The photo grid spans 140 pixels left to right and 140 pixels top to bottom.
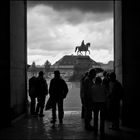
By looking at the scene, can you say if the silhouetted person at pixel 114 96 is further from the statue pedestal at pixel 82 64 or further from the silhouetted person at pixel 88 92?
the statue pedestal at pixel 82 64

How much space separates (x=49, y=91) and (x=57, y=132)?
186 centimetres

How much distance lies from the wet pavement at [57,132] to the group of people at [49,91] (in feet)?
1.90

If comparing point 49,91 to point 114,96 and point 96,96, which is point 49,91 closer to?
point 114,96

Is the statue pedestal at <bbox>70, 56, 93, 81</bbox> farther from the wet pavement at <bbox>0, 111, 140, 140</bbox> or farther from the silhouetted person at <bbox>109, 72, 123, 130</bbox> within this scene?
the silhouetted person at <bbox>109, 72, 123, 130</bbox>

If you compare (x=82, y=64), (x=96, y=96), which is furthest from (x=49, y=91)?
(x=82, y=64)

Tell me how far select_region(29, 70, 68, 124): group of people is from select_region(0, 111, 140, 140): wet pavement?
578 mm

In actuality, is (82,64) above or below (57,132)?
above

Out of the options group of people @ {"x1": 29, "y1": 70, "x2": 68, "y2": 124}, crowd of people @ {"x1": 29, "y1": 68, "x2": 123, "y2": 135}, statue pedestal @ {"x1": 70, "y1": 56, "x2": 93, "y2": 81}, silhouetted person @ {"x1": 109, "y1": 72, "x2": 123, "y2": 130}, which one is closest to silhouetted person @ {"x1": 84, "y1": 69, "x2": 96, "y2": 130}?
crowd of people @ {"x1": 29, "y1": 68, "x2": 123, "y2": 135}

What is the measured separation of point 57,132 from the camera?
32.0 feet

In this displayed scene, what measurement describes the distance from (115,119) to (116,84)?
100 centimetres

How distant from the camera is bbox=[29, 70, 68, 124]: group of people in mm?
11203

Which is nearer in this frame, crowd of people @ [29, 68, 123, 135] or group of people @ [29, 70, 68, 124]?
crowd of people @ [29, 68, 123, 135]

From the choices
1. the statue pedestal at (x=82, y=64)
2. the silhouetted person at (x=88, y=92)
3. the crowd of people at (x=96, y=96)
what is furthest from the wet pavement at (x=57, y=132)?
the statue pedestal at (x=82, y=64)

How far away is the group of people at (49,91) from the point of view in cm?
1120
